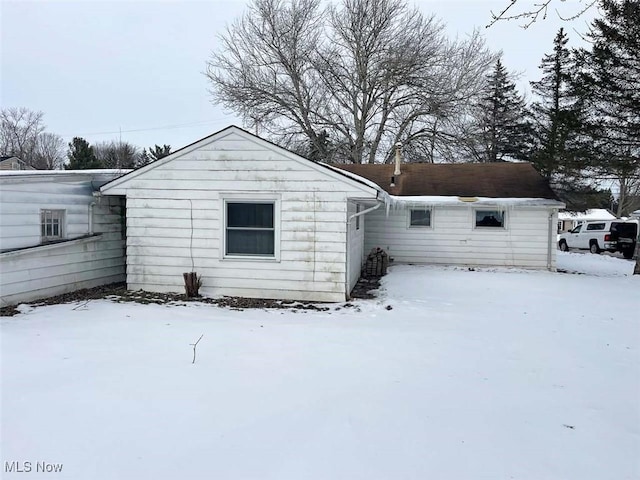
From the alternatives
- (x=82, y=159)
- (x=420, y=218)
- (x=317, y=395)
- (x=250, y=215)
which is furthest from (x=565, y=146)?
(x=82, y=159)

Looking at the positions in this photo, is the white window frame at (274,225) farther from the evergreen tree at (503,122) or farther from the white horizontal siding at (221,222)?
the evergreen tree at (503,122)

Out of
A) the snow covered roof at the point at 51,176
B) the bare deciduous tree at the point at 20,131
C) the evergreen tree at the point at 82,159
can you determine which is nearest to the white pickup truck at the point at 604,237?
the snow covered roof at the point at 51,176

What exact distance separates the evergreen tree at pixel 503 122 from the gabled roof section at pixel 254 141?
75.3ft

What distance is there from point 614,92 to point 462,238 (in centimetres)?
624

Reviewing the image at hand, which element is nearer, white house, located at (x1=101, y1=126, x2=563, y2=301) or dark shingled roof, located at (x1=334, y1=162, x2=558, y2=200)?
white house, located at (x1=101, y1=126, x2=563, y2=301)

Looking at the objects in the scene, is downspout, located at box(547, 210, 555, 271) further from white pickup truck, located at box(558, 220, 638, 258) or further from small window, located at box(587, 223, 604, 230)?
small window, located at box(587, 223, 604, 230)

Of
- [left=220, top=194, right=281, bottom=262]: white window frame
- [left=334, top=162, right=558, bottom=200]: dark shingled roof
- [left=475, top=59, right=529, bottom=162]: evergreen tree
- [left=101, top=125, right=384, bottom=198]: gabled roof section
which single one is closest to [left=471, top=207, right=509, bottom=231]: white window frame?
[left=334, top=162, right=558, bottom=200]: dark shingled roof

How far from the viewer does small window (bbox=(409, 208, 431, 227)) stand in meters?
14.5

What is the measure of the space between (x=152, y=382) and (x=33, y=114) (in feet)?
185

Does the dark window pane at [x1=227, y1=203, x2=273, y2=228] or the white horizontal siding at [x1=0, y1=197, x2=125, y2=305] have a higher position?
the dark window pane at [x1=227, y1=203, x2=273, y2=228]

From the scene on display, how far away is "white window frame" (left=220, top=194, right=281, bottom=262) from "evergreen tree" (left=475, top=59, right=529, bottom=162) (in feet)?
77.4

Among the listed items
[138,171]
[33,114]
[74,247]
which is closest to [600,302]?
[138,171]

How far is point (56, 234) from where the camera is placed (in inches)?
333

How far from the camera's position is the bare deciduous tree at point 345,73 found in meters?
23.8
